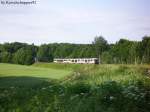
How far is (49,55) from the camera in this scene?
111m

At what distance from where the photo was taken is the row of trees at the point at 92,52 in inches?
2395

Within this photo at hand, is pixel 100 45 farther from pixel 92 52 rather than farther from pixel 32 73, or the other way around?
pixel 32 73

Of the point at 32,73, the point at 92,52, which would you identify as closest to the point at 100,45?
the point at 92,52

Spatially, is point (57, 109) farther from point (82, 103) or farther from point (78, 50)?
point (78, 50)

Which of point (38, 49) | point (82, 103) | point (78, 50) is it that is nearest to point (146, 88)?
point (82, 103)

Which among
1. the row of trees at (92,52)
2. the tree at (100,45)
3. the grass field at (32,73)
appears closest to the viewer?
the grass field at (32,73)

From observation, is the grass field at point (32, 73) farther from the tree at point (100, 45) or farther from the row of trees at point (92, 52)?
the tree at point (100, 45)

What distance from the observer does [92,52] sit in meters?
90.2

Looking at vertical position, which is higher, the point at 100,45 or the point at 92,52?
the point at 100,45

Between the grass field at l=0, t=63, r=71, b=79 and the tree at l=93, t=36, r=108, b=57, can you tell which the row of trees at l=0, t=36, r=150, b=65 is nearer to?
the tree at l=93, t=36, r=108, b=57

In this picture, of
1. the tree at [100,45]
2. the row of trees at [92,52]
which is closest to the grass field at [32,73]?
the row of trees at [92,52]

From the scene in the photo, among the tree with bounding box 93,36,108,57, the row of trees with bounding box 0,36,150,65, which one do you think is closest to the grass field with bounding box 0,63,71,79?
the row of trees with bounding box 0,36,150,65

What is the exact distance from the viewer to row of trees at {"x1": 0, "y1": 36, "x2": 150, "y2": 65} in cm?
6084

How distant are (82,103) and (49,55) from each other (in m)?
104
